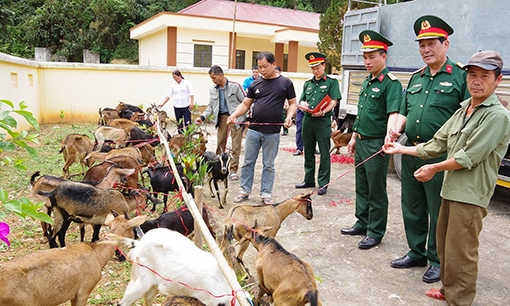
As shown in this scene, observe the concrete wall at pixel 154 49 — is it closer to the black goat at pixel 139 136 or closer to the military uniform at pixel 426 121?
the black goat at pixel 139 136

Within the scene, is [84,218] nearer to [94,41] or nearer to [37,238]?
[37,238]

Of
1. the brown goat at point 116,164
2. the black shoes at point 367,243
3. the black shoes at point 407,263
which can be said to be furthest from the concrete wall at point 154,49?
the black shoes at point 407,263

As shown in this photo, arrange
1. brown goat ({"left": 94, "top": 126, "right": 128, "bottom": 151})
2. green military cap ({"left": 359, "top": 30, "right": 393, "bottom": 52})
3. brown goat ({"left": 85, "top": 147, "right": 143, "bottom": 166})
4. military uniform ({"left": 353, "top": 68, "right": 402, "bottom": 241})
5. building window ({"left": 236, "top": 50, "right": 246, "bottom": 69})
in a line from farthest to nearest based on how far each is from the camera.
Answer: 1. building window ({"left": 236, "top": 50, "right": 246, "bottom": 69})
2. brown goat ({"left": 94, "top": 126, "right": 128, "bottom": 151})
3. brown goat ({"left": 85, "top": 147, "right": 143, "bottom": 166})
4. military uniform ({"left": 353, "top": 68, "right": 402, "bottom": 241})
5. green military cap ({"left": 359, "top": 30, "right": 393, "bottom": 52})

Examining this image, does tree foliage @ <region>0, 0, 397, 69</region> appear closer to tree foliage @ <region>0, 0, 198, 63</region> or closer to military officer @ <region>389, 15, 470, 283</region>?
tree foliage @ <region>0, 0, 198, 63</region>

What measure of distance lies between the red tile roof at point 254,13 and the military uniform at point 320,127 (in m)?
18.4

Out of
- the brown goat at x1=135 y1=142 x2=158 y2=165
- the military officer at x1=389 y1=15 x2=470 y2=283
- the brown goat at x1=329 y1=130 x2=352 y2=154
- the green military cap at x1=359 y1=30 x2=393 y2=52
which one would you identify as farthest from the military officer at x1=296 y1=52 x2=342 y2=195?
the brown goat at x1=329 y1=130 x2=352 y2=154

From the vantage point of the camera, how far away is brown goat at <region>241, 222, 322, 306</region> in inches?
115

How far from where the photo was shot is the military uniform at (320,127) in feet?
21.9

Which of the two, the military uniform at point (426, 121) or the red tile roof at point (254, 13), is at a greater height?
the red tile roof at point (254, 13)

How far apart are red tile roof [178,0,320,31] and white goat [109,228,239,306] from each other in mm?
22189

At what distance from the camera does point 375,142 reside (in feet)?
15.5

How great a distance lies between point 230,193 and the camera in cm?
678

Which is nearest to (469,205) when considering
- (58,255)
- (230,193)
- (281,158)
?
(58,255)

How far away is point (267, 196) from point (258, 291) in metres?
2.52
